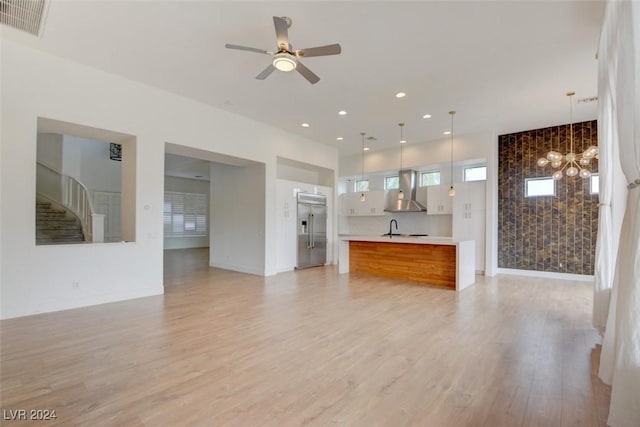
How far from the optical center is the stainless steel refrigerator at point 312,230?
26.0ft

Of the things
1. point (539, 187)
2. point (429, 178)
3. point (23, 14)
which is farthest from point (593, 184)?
point (23, 14)

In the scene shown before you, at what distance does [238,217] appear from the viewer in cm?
750

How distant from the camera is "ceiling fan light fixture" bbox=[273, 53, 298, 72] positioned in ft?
10.7

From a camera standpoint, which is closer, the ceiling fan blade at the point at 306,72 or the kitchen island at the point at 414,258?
the ceiling fan blade at the point at 306,72

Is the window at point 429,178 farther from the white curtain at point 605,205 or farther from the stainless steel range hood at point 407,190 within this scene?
the white curtain at point 605,205

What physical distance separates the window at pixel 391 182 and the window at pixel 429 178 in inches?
34.2

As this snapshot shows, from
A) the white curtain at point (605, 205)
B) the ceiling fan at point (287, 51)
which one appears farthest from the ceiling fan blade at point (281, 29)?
the white curtain at point (605, 205)

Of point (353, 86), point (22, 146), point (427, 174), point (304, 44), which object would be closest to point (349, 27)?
point (304, 44)

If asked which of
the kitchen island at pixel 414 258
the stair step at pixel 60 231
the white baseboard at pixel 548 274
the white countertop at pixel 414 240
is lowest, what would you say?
the white baseboard at pixel 548 274

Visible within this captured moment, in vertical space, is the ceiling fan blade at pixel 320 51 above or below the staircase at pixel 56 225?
above

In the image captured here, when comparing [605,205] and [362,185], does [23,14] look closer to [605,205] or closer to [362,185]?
[605,205]

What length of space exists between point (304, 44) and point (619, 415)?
4369mm

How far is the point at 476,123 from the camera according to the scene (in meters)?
6.74

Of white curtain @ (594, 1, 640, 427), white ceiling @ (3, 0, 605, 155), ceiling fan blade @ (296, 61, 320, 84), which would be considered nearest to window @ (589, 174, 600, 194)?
white ceiling @ (3, 0, 605, 155)
